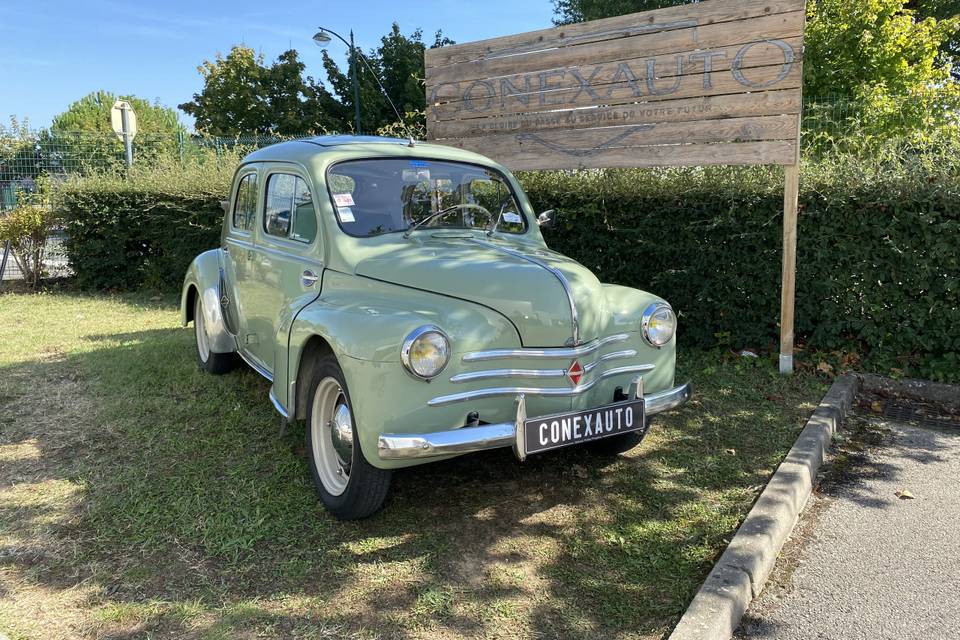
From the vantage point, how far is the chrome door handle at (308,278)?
391 cm

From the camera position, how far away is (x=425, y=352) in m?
3.00

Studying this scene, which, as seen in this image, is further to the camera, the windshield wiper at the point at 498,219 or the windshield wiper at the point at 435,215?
the windshield wiper at the point at 498,219

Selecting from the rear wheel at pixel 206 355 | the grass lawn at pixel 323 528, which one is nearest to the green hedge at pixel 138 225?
the rear wheel at pixel 206 355

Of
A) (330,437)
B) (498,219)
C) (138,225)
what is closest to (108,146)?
(138,225)

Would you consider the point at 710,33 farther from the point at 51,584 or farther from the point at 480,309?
the point at 51,584

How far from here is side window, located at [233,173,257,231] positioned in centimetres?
496

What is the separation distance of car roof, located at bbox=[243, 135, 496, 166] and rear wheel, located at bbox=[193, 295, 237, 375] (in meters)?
1.76

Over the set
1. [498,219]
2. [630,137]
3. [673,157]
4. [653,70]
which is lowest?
[498,219]

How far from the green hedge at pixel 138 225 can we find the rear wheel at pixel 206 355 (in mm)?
4276

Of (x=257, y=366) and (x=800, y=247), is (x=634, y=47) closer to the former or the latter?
(x=800, y=247)

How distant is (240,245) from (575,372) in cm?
293

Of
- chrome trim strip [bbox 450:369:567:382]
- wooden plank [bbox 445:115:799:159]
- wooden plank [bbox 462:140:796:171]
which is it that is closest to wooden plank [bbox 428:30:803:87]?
wooden plank [bbox 445:115:799:159]

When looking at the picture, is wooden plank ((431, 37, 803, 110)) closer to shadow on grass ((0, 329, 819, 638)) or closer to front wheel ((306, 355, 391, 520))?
shadow on grass ((0, 329, 819, 638))

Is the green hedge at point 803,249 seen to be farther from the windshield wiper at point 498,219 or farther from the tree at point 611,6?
the tree at point 611,6
